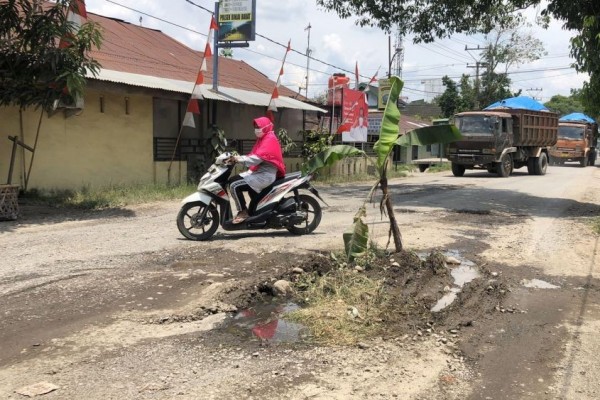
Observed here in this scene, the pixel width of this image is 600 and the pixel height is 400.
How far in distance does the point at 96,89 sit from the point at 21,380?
9.98 meters

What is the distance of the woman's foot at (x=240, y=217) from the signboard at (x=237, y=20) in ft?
33.2

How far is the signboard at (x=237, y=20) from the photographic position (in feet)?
54.5

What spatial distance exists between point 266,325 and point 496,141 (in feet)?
64.4

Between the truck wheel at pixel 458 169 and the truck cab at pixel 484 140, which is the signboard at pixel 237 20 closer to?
the truck cab at pixel 484 140

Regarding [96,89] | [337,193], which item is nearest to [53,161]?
[96,89]

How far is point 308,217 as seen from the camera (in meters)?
8.39

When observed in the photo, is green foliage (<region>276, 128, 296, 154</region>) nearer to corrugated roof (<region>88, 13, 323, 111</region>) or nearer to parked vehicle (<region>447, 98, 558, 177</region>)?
corrugated roof (<region>88, 13, 323, 111</region>)

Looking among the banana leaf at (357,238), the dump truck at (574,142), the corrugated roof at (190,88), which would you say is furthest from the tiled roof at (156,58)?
the dump truck at (574,142)

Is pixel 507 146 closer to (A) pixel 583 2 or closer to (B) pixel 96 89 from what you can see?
(A) pixel 583 2

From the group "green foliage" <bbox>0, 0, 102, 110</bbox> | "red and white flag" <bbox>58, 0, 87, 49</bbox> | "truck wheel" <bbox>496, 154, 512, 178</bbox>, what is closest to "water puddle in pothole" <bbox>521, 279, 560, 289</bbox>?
Answer: "green foliage" <bbox>0, 0, 102, 110</bbox>

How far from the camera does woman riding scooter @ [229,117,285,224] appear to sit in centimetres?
748

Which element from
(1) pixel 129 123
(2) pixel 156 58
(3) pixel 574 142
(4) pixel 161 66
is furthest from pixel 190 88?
(3) pixel 574 142

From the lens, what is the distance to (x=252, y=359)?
376 centimetres

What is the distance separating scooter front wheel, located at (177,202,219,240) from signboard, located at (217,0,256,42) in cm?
1017
